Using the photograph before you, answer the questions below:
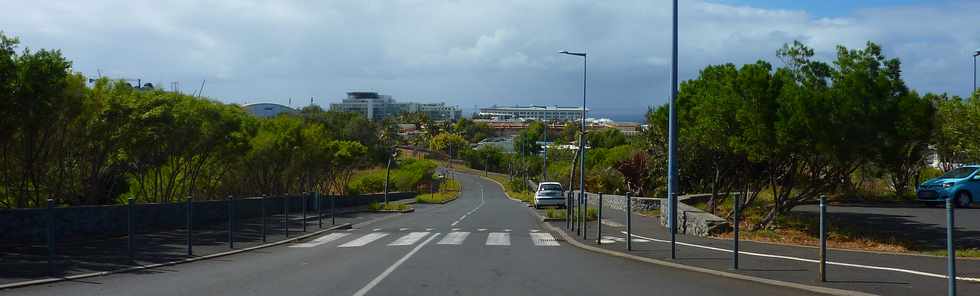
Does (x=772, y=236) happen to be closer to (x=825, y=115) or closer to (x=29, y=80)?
(x=825, y=115)

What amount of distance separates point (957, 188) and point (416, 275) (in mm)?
24162

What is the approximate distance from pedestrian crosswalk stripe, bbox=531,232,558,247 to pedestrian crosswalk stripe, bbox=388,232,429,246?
10.9ft

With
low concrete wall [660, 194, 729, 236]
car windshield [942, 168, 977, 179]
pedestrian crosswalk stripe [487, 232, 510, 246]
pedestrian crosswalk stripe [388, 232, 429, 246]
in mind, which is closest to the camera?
low concrete wall [660, 194, 729, 236]

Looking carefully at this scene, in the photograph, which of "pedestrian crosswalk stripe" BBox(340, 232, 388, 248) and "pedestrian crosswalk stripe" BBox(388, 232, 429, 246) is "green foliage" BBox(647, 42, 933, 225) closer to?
"pedestrian crosswalk stripe" BBox(388, 232, 429, 246)

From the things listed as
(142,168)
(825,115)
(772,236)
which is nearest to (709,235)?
(772,236)

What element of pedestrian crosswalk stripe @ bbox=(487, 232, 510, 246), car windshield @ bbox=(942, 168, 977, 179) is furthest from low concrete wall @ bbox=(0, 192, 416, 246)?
car windshield @ bbox=(942, 168, 977, 179)

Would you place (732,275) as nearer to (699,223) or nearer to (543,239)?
(699,223)

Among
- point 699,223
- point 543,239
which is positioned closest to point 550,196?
point 543,239

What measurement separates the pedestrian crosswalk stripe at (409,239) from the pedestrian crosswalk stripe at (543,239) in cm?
332

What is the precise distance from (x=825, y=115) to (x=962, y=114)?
17.5m

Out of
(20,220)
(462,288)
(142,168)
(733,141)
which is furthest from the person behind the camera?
(142,168)

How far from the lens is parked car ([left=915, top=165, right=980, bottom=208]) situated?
30.1 meters

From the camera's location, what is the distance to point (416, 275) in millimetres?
14070

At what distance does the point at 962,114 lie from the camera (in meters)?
33.8
